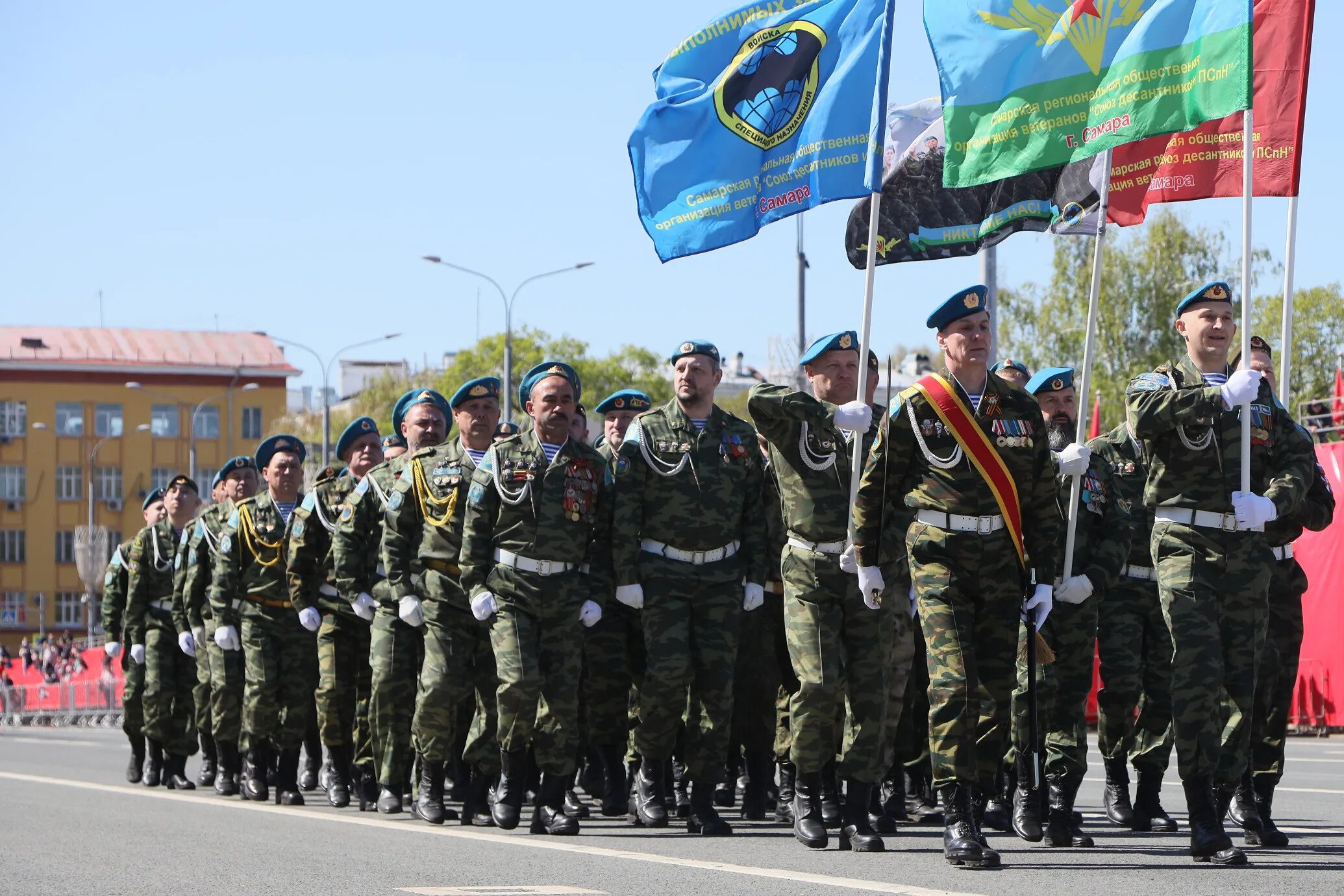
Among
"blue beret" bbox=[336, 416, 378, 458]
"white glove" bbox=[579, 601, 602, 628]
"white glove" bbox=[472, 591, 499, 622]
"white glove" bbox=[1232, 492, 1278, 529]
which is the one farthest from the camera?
"blue beret" bbox=[336, 416, 378, 458]

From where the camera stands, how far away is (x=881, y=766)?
344 inches

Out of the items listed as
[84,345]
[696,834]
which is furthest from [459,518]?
[84,345]

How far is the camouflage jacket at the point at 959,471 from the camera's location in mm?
8133

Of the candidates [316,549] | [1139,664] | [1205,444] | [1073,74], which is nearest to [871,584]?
[1205,444]

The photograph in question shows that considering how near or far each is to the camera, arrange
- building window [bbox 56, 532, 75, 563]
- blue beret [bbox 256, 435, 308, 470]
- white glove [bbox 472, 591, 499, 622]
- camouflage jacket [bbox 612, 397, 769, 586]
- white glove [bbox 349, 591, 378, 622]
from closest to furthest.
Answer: camouflage jacket [bbox 612, 397, 769, 586] → white glove [bbox 472, 591, 499, 622] → white glove [bbox 349, 591, 378, 622] → blue beret [bbox 256, 435, 308, 470] → building window [bbox 56, 532, 75, 563]

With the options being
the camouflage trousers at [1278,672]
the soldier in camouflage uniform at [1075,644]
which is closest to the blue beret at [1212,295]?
the soldier in camouflage uniform at [1075,644]

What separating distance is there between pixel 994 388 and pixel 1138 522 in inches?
91.2

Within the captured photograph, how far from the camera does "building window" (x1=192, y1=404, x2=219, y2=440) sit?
93.9m

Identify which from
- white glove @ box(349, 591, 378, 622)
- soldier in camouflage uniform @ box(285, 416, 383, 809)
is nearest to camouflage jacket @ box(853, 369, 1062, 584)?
white glove @ box(349, 591, 378, 622)

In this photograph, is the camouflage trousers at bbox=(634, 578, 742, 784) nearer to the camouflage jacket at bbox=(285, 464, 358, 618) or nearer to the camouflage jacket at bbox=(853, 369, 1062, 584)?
the camouflage jacket at bbox=(853, 369, 1062, 584)

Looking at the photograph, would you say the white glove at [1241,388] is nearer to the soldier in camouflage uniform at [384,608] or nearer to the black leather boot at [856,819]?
the black leather boot at [856,819]

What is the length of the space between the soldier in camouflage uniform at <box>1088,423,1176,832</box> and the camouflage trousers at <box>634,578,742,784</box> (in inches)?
74.1

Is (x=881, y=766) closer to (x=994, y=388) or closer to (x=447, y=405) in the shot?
(x=994, y=388)

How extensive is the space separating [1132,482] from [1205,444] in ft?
6.20
